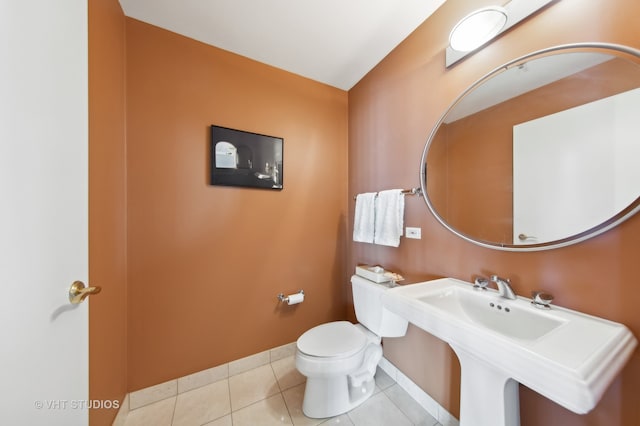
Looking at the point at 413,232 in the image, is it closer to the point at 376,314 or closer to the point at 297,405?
the point at 376,314

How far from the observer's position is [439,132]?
1.26 metres

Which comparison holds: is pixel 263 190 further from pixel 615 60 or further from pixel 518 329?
pixel 615 60

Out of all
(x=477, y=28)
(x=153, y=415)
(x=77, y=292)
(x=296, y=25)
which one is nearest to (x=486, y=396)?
(x=77, y=292)

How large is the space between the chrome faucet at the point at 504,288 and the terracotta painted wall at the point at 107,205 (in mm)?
1780

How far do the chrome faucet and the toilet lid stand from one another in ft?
2.61

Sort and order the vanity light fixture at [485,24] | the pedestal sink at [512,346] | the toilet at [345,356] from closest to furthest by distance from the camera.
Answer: the pedestal sink at [512,346] → the vanity light fixture at [485,24] → the toilet at [345,356]

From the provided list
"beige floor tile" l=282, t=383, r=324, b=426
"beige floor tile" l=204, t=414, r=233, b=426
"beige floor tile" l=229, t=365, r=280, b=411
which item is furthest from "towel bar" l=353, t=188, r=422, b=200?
"beige floor tile" l=204, t=414, r=233, b=426

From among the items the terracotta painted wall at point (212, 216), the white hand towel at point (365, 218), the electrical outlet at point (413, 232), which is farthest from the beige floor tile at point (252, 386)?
the electrical outlet at point (413, 232)

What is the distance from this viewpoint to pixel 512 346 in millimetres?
608

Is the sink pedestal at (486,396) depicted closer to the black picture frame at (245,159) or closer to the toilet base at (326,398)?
the toilet base at (326,398)

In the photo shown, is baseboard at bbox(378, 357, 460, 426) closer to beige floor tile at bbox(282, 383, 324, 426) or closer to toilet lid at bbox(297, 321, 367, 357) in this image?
toilet lid at bbox(297, 321, 367, 357)

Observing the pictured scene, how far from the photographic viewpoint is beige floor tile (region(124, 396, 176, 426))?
1.22 m

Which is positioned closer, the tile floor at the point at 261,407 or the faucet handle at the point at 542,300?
the faucet handle at the point at 542,300

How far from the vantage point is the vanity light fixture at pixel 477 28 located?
972 millimetres
